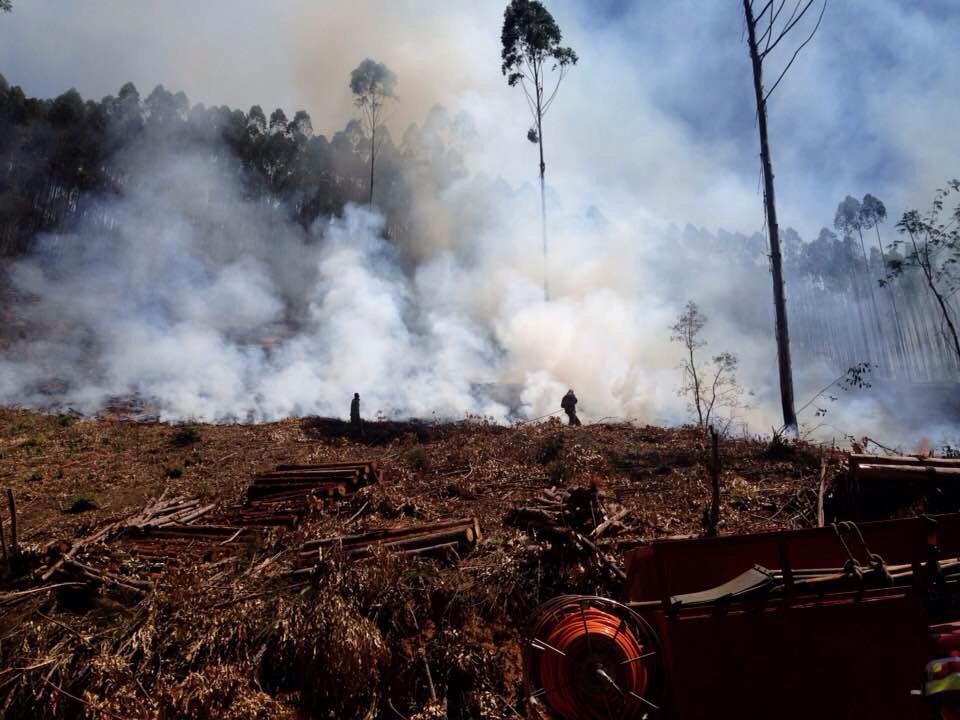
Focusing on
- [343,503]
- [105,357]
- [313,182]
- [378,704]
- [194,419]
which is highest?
[313,182]

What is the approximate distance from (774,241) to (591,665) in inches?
595

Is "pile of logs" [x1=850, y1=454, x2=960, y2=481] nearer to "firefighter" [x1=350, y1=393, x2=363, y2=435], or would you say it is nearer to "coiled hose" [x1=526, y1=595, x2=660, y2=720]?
"coiled hose" [x1=526, y1=595, x2=660, y2=720]

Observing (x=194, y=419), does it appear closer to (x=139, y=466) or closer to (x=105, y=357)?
(x=139, y=466)

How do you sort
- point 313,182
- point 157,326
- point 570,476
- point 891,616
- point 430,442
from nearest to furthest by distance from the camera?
point 891,616 < point 570,476 < point 430,442 < point 157,326 < point 313,182

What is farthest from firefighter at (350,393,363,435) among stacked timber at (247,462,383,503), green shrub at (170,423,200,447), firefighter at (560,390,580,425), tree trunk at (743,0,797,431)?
tree trunk at (743,0,797,431)

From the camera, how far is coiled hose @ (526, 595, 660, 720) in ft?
13.0

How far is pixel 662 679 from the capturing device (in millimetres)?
4027

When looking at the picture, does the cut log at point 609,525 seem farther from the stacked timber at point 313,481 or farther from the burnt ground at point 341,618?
the stacked timber at point 313,481

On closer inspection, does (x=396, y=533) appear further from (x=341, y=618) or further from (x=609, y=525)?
(x=609, y=525)

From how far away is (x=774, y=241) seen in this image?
15.8m

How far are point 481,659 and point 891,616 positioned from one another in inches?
149

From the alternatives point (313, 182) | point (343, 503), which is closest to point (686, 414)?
point (343, 503)

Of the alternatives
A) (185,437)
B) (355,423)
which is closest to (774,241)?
(355,423)

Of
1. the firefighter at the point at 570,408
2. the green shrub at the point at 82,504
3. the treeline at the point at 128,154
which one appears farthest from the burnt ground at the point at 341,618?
the treeline at the point at 128,154
